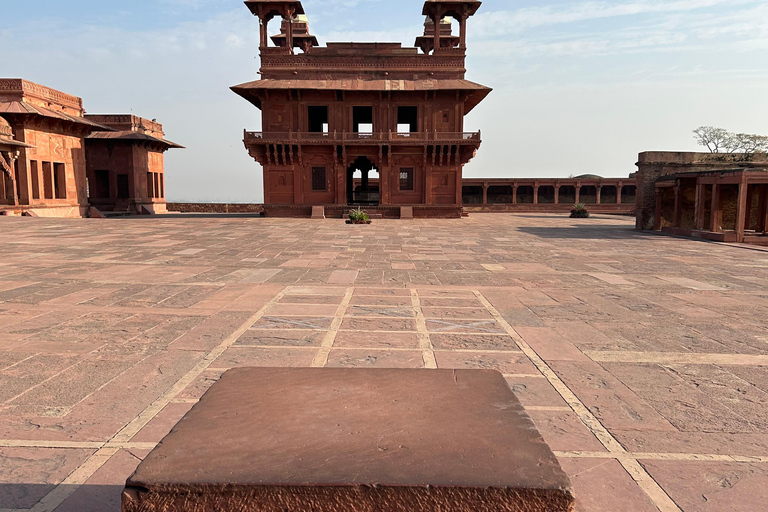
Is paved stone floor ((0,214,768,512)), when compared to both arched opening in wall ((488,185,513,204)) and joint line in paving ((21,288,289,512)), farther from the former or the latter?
arched opening in wall ((488,185,513,204))

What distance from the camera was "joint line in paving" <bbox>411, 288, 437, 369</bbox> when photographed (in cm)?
374

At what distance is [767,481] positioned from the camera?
7.18ft

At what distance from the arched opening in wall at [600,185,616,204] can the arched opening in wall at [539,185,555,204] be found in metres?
4.47

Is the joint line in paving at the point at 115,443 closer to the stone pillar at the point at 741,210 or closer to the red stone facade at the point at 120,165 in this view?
the stone pillar at the point at 741,210

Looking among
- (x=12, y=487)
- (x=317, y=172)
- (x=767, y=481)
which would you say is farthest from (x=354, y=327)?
(x=317, y=172)

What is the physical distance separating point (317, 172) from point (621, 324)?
72.1 ft

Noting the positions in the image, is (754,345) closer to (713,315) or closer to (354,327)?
(713,315)

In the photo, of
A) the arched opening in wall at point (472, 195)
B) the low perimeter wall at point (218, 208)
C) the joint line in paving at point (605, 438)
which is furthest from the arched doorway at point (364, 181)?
the joint line in paving at point (605, 438)

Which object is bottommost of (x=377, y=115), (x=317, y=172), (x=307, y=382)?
(x=307, y=382)

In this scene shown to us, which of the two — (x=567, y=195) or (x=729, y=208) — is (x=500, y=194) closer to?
(x=567, y=195)

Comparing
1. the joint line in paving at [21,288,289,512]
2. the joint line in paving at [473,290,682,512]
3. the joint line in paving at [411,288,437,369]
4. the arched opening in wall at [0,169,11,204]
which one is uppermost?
the arched opening in wall at [0,169,11,204]

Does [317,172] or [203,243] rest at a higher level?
[317,172]

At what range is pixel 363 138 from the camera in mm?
24562

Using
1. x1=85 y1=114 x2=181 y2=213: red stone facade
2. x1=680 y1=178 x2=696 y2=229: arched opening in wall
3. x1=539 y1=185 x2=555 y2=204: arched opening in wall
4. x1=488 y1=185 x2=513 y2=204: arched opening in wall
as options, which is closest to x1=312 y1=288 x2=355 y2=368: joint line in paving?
x1=680 y1=178 x2=696 y2=229: arched opening in wall
